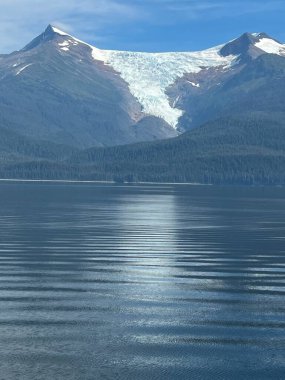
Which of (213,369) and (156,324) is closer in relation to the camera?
(213,369)

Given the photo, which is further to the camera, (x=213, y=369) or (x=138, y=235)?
(x=138, y=235)

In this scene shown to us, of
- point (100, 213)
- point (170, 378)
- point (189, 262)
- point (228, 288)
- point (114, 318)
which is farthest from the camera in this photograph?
point (100, 213)

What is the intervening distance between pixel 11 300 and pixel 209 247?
148 feet

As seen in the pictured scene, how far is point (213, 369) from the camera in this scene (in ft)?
164

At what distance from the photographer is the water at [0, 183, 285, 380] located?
167 ft

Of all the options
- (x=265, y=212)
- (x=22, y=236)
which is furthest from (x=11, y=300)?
(x=265, y=212)

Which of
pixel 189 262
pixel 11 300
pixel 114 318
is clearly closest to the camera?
pixel 114 318

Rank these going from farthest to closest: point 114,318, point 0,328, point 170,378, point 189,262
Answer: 1. point 189,262
2. point 114,318
3. point 0,328
4. point 170,378

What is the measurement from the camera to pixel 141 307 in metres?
65.2

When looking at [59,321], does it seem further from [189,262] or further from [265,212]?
[265,212]

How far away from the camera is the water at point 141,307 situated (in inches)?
2003

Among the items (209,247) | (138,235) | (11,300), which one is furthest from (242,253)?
(11,300)

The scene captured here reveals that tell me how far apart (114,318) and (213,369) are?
12.6 meters

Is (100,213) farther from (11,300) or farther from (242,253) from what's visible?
(11,300)
